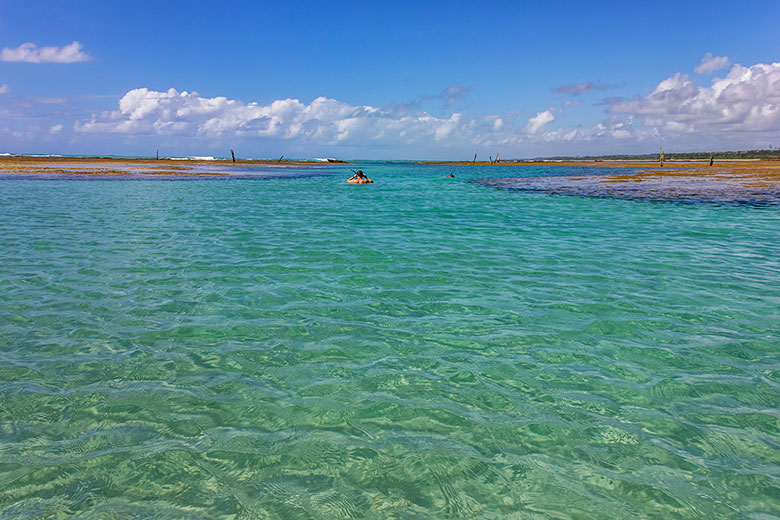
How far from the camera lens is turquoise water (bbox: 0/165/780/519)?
12.8ft

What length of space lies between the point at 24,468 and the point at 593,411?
237 inches

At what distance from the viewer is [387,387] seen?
5.70m

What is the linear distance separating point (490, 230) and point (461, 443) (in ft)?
49.4

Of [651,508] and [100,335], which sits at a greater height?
[100,335]

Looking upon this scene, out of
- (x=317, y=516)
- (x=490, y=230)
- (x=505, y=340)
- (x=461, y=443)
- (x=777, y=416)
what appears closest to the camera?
(x=317, y=516)

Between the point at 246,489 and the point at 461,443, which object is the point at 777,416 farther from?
the point at 246,489

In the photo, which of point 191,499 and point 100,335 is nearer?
point 191,499

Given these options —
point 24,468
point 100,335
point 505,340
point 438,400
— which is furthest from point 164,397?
point 505,340

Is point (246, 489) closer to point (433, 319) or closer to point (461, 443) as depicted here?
point (461, 443)

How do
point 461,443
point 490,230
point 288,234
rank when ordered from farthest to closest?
point 490,230
point 288,234
point 461,443

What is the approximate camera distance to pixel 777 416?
5047 mm

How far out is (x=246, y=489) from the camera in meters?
3.92

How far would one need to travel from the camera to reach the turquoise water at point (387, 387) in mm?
3916

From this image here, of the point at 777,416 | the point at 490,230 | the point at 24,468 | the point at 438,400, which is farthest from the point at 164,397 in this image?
the point at 490,230
